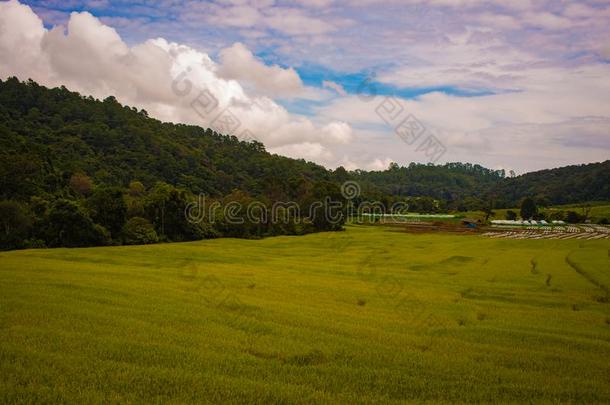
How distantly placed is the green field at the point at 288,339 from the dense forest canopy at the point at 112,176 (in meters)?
36.0

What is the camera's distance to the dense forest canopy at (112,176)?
62.8 meters

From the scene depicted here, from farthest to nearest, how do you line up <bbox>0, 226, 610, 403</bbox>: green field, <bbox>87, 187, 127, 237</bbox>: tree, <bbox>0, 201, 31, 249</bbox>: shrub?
<bbox>87, 187, 127, 237</bbox>: tree → <bbox>0, 201, 31, 249</bbox>: shrub → <bbox>0, 226, 610, 403</bbox>: green field

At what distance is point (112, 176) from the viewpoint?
118625 millimetres

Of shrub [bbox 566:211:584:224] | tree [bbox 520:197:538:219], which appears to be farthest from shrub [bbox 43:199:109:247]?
shrub [bbox 566:211:584:224]

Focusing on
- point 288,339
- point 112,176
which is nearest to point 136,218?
point 112,176

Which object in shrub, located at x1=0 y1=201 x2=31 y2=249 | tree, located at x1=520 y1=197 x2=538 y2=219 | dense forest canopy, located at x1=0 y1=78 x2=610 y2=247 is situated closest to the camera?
shrub, located at x1=0 y1=201 x2=31 y2=249

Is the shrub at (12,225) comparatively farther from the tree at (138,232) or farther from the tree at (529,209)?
the tree at (529,209)

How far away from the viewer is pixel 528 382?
11930mm

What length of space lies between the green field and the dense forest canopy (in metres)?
36.0

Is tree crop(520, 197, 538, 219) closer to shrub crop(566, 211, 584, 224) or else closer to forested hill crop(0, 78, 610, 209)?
shrub crop(566, 211, 584, 224)

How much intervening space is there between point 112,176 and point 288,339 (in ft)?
376

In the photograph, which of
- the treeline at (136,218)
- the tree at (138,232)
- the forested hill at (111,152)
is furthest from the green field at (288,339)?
the forested hill at (111,152)

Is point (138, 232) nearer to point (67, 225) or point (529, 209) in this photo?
point (67, 225)

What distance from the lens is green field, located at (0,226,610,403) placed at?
10461mm
